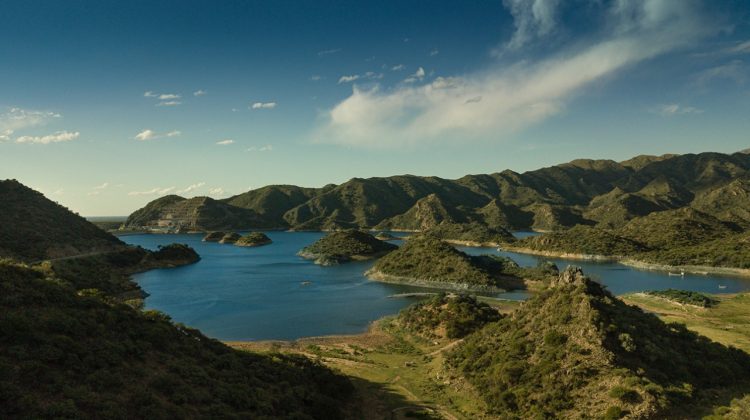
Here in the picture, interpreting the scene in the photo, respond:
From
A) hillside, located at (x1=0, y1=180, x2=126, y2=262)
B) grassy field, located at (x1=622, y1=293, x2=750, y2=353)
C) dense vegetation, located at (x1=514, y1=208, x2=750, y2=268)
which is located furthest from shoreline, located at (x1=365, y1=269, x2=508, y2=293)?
hillside, located at (x1=0, y1=180, x2=126, y2=262)

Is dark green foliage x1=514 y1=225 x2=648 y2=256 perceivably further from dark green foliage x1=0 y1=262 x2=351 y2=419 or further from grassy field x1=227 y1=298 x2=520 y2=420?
dark green foliage x1=0 y1=262 x2=351 y2=419

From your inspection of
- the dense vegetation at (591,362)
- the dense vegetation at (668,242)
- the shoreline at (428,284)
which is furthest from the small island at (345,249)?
the dense vegetation at (591,362)

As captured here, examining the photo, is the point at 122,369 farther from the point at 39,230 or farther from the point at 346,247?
the point at 346,247

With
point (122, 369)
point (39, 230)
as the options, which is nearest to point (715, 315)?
point (122, 369)

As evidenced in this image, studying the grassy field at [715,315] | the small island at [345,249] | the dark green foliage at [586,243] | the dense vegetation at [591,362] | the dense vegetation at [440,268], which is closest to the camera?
the dense vegetation at [591,362]

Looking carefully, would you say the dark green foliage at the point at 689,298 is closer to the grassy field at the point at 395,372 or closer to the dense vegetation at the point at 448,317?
the dense vegetation at the point at 448,317

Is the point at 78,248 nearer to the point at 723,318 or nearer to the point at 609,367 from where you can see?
the point at 609,367
